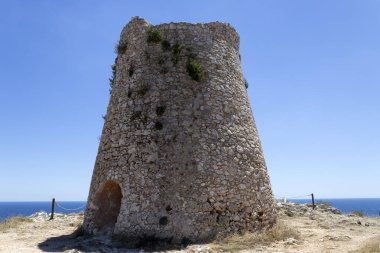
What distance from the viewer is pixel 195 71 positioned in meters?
12.6

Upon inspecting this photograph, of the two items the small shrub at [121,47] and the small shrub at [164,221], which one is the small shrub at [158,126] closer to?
the small shrub at [164,221]

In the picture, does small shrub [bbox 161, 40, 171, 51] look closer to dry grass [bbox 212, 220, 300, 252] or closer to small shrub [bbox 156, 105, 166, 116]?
small shrub [bbox 156, 105, 166, 116]

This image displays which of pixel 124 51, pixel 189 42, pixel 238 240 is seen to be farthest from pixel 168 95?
pixel 238 240

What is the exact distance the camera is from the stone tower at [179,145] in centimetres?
1114

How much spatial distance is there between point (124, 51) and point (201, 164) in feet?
18.5

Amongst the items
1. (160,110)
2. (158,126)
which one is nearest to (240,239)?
(158,126)

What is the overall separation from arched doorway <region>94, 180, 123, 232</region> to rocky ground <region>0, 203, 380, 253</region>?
2.60 feet

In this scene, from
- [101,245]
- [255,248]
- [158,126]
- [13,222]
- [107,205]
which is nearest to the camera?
[255,248]

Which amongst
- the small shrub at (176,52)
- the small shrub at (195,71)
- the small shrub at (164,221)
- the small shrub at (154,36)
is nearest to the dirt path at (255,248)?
the small shrub at (164,221)

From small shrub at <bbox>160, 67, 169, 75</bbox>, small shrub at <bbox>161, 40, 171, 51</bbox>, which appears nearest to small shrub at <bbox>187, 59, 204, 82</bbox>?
small shrub at <bbox>160, 67, 169, 75</bbox>

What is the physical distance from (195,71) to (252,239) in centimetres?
574

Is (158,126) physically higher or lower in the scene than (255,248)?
higher

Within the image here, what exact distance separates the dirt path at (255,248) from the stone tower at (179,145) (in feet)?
2.88

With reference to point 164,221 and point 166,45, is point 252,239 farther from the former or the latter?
point 166,45
